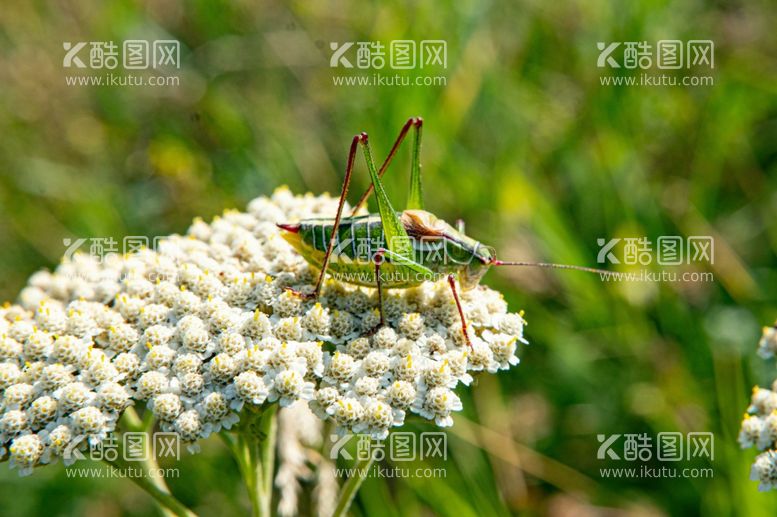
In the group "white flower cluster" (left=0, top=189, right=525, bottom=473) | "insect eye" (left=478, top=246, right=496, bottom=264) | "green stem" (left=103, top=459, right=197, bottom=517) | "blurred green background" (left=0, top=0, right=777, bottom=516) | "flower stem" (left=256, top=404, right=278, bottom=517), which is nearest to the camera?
"white flower cluster" (left=0, top=189, right=525, bottom=473)

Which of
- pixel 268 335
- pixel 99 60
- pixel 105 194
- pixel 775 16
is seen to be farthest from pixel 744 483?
pixel 99 60

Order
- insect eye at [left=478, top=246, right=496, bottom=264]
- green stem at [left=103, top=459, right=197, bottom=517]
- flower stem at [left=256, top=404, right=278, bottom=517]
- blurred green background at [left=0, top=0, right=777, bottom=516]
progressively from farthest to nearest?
blurred green background at [left=0, top=0, right=777, bottom=516], insect eye at [left=478, top=246, right=496, bottom=264], flower stem at [left=256, top=404, right=278, bottom=517], green stem at [left=103, top=459, right=197, bottom=517]

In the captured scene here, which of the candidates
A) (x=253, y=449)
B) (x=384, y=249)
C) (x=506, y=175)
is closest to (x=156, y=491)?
(x=253, y=449)

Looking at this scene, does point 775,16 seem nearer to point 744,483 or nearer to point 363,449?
point 744,483

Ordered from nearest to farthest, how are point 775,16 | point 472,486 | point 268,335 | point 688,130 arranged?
point 268,335, point 472,486, point 688,130, point 775,16

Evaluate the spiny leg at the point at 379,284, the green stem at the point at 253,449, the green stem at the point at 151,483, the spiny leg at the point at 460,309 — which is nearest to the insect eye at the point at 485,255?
the spiny leg at the point at 460,309

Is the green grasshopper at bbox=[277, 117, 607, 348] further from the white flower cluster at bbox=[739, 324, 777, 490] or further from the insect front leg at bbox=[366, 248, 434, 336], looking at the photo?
the white flower cluster at bbox=[739, 324, 777, 490]

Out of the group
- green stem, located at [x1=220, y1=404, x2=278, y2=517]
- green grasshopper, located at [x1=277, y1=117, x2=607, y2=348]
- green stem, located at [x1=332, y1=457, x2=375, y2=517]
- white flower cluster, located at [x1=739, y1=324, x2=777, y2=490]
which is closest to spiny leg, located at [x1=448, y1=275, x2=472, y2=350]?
green grasshopper, located at [x1=277, y1=117, x2=607, y2=348]

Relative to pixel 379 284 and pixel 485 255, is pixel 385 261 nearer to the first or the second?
pixel 379 284
